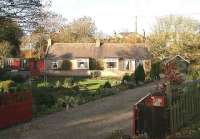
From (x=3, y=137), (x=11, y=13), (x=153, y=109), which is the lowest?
(x=3, y=137)

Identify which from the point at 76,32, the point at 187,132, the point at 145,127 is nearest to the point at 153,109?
the point at 145,127

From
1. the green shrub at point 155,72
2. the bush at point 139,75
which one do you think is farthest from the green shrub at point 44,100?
the green shrub at point 155,72

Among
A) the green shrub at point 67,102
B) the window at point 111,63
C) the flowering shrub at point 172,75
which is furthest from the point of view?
the window at point 111,63

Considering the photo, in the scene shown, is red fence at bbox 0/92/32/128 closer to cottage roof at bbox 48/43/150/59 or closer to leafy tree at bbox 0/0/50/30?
leafy tree at bbox 0/0/50/30

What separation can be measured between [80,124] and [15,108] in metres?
2.86

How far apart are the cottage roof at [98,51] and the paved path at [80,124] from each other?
40.1m

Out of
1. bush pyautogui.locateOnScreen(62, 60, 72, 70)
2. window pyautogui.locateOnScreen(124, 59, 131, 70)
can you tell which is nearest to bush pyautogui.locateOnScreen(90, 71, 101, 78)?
bush pyautogui.locateOnScreen(62, 60, 72, 70)

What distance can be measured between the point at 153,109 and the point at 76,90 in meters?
19.5

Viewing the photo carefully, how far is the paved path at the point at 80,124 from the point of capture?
16.8m

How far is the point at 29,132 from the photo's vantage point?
17.3 m

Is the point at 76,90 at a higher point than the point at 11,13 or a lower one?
lower

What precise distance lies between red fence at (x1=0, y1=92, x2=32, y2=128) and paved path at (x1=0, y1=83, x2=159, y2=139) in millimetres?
389

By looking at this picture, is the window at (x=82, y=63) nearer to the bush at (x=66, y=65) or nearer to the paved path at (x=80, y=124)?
the bush at (x=66, y=65)

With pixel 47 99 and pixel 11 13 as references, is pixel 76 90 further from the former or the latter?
pixel 11 13
